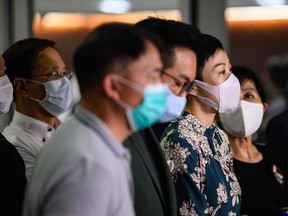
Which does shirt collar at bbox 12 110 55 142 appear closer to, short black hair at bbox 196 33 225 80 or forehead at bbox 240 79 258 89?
short black hair at bbox 196 33 225 80

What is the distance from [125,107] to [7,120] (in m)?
2.43

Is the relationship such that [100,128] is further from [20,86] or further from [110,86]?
[20,86]

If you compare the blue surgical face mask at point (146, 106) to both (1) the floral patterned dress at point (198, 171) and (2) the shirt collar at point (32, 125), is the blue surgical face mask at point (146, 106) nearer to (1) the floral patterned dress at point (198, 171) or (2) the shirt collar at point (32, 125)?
(1) the floral patterned dress at point (198, 171)

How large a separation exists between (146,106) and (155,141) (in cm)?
57

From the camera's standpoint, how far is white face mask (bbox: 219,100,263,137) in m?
3.23

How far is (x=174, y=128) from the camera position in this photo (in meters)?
2.44

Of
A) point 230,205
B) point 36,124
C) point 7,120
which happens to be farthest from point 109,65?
point 7,120

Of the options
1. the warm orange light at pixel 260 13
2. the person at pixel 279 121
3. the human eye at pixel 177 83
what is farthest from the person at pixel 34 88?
the warm orange light at pixel 260 13

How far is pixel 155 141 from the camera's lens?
2209 millimetres

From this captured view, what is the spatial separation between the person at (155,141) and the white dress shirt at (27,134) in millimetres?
706

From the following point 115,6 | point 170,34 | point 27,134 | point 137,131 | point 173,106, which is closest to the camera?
point 173,106

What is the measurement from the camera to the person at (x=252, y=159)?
3057mm

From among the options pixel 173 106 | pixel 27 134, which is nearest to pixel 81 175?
pixel 173 106

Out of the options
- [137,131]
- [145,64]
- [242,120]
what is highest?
[145,64]
